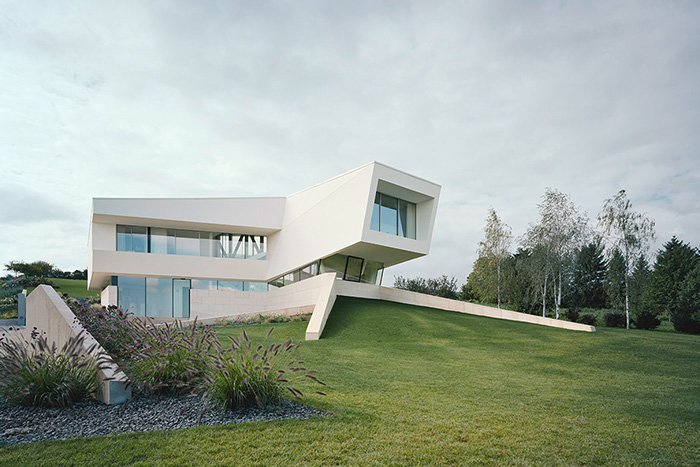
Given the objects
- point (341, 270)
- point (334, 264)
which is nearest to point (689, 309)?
point (341, 270)

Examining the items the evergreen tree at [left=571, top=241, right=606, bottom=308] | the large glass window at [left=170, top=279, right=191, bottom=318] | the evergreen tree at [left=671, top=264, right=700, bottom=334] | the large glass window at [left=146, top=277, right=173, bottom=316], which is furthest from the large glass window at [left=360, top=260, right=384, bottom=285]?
the evergreen tree at [left=571, top=241, right=606, bottom=308]

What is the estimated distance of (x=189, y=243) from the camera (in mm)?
27969

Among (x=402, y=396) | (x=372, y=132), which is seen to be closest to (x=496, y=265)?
(x=372, y=132)

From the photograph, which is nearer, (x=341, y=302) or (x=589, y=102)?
(x=589, y=102)

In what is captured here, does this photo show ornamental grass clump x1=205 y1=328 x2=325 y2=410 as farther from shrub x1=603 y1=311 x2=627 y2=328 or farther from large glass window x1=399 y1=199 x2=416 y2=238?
shrub x1=603 y1=311 x2=627 y2=328

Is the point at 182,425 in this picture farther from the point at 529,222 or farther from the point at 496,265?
the point at 496,265

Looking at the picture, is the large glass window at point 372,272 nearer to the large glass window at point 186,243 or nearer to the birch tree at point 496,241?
the large glass window at point 186,243

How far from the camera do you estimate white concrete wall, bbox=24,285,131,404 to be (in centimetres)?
554

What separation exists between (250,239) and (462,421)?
25.6 meters

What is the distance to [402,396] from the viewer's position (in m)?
6.55

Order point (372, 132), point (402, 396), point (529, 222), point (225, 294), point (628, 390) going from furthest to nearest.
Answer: point (529, 222) → point (225, 294) → point (372, 132) → point (628, 390) → point (402, 396)

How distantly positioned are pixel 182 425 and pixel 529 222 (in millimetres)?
29759

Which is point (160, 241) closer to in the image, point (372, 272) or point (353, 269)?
point (353, 269)

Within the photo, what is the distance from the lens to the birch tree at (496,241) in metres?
36.8
